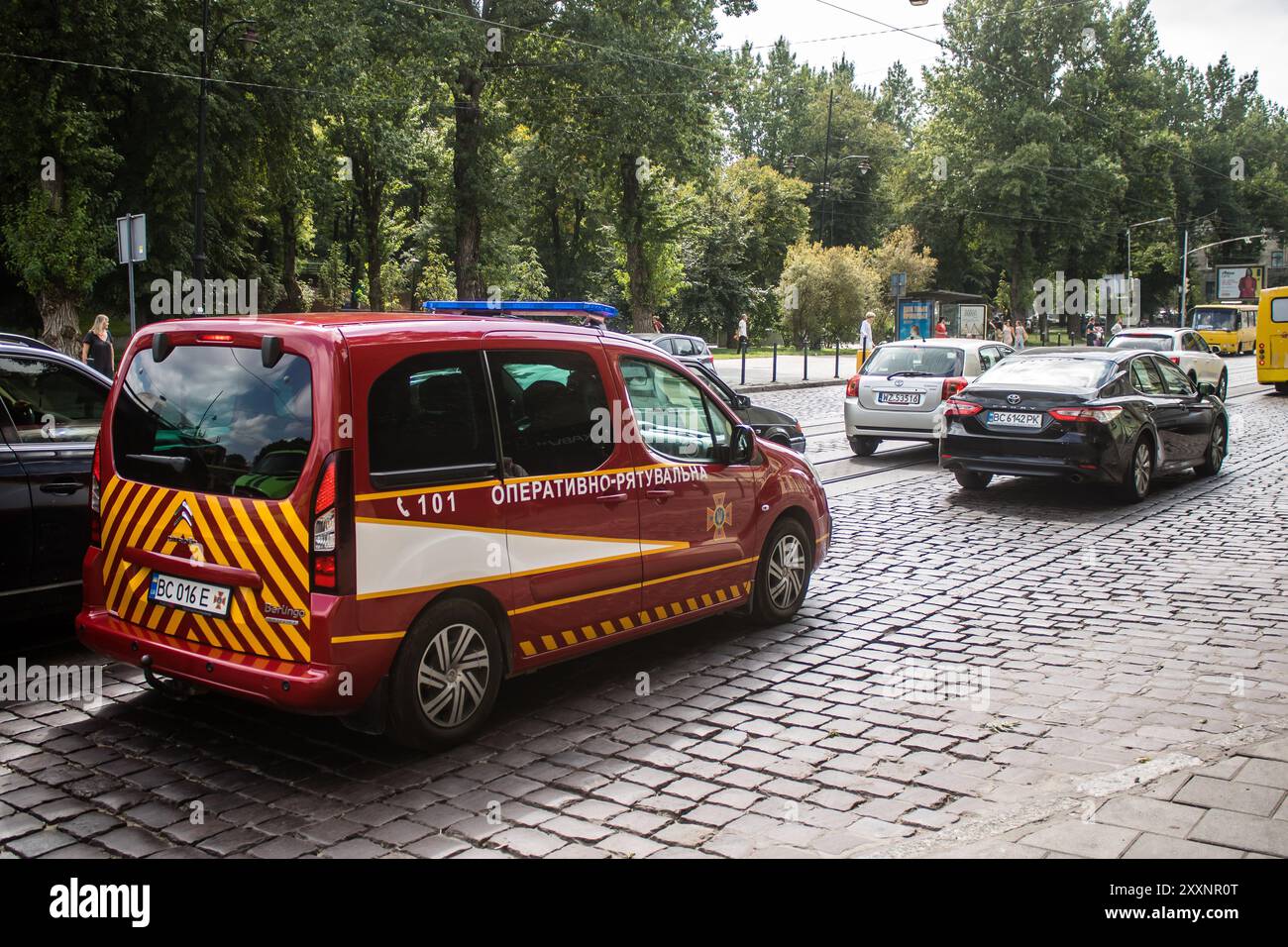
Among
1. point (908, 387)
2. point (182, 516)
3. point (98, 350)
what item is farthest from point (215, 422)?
point (98, 350)

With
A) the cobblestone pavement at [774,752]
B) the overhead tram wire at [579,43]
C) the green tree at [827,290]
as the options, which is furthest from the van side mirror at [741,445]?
the green tree at [827,290]

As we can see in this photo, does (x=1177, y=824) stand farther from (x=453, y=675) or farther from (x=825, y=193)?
(x=825, y=193)

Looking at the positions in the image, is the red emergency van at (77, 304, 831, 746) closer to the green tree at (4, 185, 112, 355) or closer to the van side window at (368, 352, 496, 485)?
the van side window at (368, 352, 496, 485)

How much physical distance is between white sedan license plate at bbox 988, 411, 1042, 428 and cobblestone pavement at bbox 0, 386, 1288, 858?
148 inches

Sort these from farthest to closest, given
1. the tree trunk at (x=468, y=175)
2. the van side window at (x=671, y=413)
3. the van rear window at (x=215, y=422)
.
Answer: the tree trunk at (x=468, y=175), the van side window at (x=671, y=413), the van rear window at (x=215, y=422)

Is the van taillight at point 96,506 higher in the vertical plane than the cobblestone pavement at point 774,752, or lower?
higher

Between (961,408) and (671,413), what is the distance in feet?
21.5

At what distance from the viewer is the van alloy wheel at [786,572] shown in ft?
23.7

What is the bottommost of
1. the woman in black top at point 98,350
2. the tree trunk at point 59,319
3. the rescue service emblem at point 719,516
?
the rescue service emblem at point 719,516

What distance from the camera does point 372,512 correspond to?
15.3 feet

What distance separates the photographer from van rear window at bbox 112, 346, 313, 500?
4719 millimetres

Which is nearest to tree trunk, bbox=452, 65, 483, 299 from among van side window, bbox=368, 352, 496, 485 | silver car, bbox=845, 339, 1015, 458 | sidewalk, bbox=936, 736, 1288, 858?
silver car, bbox=845, 339, 1015, 458

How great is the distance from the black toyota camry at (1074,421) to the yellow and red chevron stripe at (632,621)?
5.78 m

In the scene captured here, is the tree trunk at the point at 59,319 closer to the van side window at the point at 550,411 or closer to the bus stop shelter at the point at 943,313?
the van side window at the point at 550,411
